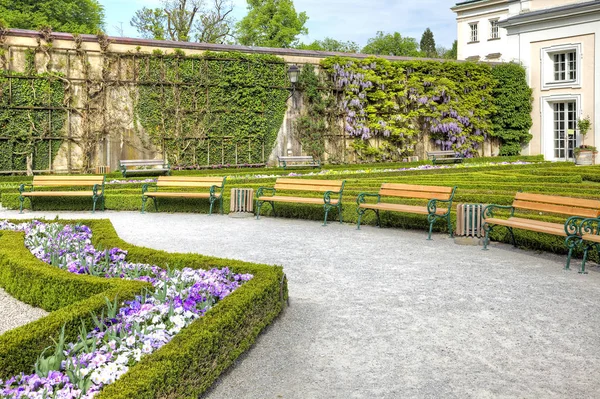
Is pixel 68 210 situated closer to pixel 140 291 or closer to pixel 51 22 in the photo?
pixel 140 291

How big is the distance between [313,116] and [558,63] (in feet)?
32.9

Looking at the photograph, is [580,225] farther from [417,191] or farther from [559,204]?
[417,191]

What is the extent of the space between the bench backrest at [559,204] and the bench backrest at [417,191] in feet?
3.55

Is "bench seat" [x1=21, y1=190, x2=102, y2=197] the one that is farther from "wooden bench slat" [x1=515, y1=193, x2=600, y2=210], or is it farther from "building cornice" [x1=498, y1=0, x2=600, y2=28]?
"building cornice" [x1=498, y1=0, x2=600, y2=28]

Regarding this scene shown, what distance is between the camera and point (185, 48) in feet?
60.6

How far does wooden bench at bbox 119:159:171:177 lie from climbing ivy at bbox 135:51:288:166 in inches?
34.5

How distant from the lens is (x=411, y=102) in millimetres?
22266

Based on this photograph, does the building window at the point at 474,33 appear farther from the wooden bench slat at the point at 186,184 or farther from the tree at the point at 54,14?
the wooden bench slat at the point at 186,184

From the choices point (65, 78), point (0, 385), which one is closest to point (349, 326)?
point (0, 385)

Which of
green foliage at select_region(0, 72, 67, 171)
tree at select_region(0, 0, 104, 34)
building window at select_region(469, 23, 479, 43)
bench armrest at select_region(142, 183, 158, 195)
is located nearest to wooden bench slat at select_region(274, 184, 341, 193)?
bench armrest at select_region(142, 183, 158, 195)

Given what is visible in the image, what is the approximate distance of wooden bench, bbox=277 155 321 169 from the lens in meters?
18.7

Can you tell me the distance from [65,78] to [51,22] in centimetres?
1436

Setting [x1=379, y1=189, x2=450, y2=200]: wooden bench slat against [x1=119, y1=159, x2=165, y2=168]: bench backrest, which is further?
[x1=119, y1=159, x2=165, y2=168]: bench backrest

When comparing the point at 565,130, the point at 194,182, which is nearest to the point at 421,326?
the point at 194,182
